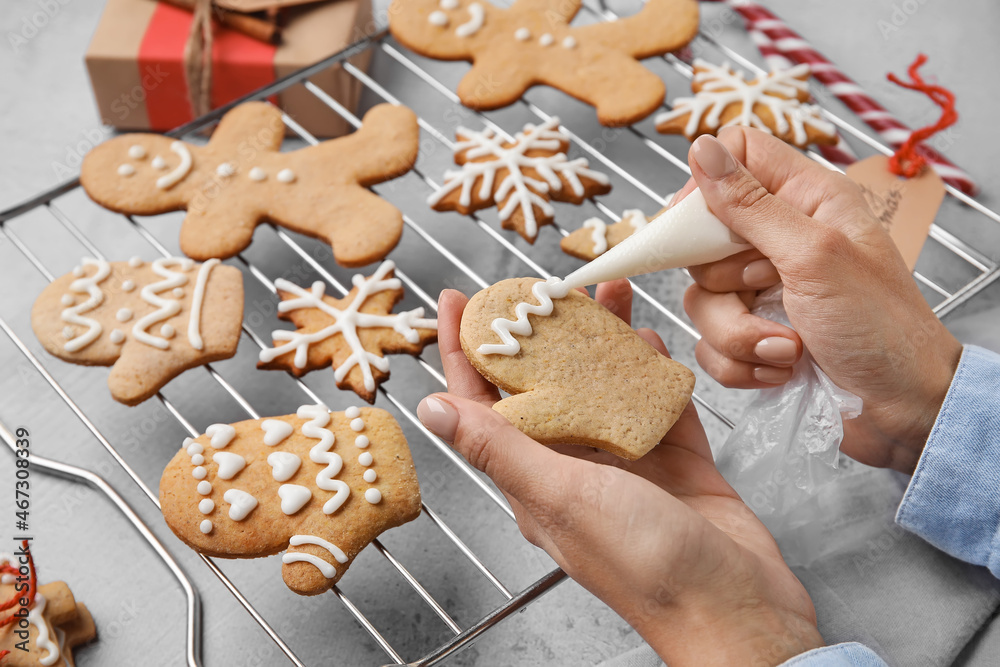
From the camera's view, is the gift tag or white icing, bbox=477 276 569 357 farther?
the gift tag

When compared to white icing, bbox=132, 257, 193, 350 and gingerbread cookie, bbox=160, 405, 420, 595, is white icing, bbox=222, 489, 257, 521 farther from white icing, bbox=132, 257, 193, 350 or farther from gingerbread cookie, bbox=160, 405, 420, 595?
white icing, bbox=132, 257, 193, 350

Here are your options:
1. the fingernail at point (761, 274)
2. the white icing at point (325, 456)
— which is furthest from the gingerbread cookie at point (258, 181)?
the fingernail at point (761, 274)

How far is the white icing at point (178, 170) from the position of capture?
5.39 feet

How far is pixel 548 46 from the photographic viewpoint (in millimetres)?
1856

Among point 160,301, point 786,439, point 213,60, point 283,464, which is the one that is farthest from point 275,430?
point 213,60

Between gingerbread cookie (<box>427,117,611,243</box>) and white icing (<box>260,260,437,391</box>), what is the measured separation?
247 mm

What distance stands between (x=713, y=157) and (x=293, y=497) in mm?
797

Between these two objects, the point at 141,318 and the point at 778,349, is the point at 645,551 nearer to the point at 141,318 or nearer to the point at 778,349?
the point at 778,349

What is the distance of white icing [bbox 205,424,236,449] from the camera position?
4.30ft

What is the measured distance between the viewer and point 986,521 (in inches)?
49.8

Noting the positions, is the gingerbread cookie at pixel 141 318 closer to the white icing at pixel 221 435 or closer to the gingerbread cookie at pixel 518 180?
the white icing at pixel 221 435

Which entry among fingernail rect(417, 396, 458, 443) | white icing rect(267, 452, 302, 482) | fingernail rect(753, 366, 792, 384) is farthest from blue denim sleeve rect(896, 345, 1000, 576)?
white icing rect(267, 452, 302, 482)

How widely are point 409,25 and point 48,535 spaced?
129 cm

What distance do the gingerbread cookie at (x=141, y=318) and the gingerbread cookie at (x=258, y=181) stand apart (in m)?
0.09
